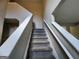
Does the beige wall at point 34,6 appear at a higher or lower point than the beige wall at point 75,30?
higher

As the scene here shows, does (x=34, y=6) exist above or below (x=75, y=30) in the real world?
above

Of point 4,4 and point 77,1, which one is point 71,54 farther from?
point 4,4

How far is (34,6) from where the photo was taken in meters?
8.63

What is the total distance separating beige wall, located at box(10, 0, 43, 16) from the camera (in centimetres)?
854

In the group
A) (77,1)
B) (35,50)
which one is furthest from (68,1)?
(35,50)

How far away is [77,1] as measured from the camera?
13.3 feet

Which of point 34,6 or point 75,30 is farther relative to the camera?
point 34,6

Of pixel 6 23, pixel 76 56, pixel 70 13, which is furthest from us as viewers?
pixel 6 23

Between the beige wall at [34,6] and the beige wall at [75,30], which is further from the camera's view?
the beige wall at [34,6]

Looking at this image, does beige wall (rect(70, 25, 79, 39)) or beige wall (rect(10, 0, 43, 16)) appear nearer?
beige wall (rect(70, 25, 79, 39))

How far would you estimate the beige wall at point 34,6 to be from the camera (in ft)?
28.0

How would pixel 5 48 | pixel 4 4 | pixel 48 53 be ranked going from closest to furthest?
pixel 5 48
pixel 48 53
pixel 4 4

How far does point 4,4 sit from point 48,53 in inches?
86.1

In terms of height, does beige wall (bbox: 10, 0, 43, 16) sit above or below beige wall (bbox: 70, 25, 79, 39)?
above
